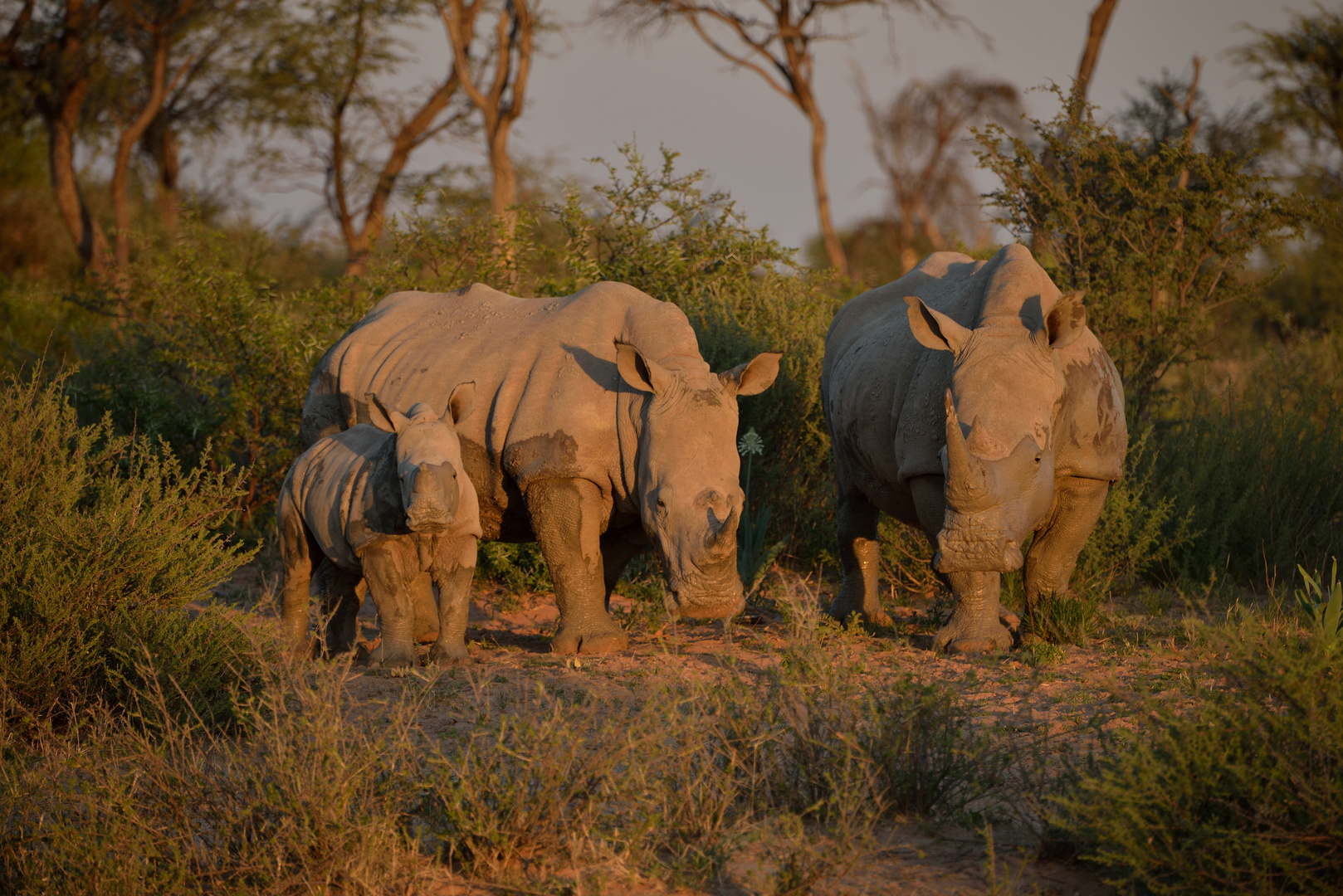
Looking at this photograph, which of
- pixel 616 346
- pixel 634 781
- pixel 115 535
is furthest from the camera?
pixel 616 346

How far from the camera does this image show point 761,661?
6242 millimetres

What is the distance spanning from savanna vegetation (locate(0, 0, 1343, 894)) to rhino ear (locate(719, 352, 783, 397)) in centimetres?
112

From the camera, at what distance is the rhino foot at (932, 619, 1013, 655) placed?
6.26 meters

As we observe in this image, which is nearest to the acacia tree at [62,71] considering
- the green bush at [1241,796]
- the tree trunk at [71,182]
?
the tree trunk at [71,182]

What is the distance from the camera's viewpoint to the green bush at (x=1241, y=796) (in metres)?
3.25

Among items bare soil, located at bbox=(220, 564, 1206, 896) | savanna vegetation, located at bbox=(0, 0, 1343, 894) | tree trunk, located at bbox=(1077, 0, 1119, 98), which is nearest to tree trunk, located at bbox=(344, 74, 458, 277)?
savanna vegetation, located at bbox=(0, 0, 1343, 894)

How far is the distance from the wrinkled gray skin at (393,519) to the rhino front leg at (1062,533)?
288cm

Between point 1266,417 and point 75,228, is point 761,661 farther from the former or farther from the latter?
point 75,228

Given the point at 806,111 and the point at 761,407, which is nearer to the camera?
the point at 761,407

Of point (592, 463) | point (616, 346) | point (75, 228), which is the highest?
point (75, 228)

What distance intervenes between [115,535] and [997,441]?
12.9 ft

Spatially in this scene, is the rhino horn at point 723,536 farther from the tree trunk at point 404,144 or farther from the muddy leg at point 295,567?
the tree trunk at point 404,144

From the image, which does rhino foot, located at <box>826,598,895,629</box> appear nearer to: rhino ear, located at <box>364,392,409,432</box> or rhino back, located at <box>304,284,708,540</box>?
rhino back, located at <box>304,284,708,540</box>

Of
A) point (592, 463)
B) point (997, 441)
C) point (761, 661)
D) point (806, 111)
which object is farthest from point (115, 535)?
point (806, 111)
